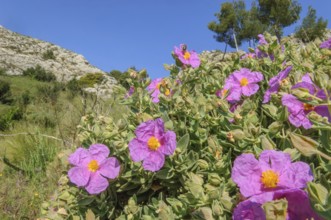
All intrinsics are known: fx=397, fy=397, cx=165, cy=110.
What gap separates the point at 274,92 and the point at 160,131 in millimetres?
404

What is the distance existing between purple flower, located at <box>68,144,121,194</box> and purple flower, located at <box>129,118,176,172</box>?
0.09 meters

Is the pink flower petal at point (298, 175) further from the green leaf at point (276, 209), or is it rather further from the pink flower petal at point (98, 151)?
the pink flower petal at point (98, 151)

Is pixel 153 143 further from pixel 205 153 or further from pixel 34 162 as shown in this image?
pixel 34 162

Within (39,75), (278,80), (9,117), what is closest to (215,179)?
(278,80)

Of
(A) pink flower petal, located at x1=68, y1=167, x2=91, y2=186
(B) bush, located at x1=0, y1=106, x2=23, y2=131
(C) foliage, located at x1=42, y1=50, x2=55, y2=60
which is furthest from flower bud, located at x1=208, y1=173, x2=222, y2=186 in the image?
(C) foliage, located at x1=42, y1=50, x2=55, y2=60

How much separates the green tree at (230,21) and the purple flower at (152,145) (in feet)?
80.0

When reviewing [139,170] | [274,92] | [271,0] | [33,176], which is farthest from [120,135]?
[271,0]

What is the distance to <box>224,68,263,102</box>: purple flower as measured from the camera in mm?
1449

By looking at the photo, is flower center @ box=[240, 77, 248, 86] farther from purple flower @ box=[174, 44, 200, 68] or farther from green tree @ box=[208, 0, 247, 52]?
green tree @ box=[208, 0, 247, 52]

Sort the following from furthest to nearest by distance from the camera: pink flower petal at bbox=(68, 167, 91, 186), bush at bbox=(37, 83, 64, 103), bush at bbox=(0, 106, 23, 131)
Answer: bush at bbox=(37, 83, 64, 103), bush at bbox=(0, 106, 23, 131), pink flower petal at bbox=(68, 167, 91, 186)

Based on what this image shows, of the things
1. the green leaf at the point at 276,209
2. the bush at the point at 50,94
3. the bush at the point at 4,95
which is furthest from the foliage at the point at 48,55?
the green leaf at the point at 276,209

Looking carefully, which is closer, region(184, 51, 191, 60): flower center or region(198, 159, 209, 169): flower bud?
region(198, 159, 209, 169): flower bud

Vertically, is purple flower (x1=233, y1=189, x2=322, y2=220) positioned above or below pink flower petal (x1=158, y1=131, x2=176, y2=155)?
below

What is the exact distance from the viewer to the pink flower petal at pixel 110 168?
3.85ft
